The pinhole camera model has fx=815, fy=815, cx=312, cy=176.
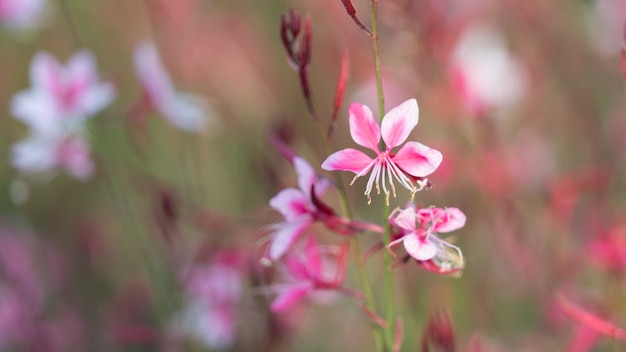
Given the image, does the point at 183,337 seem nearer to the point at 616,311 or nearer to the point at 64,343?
the point at 64,343

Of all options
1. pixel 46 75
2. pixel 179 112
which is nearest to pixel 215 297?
pixel 179 112

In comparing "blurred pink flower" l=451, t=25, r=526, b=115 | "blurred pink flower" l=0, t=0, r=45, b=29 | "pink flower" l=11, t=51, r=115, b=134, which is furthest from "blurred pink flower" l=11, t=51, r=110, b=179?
"blurred pink flower" l=451, t=25, r=526, b=115

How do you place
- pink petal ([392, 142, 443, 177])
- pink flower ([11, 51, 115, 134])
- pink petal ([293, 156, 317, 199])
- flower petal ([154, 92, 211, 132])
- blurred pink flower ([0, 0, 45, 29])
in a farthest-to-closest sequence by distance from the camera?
1. blurred pink flower ([0, 0, 45, 29])
2. flower petal ([154, 92, 211, 132])
3. pink flower ([11, 51, 115, 134])
4. pink petal ([293, 156, 317, 199])
5. pink petal ([392, 142, 443, 177])

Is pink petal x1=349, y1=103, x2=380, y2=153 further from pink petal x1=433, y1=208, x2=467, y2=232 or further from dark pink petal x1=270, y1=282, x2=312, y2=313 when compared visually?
dark pink petal x1=270, y1=282, x2=312, y2=313

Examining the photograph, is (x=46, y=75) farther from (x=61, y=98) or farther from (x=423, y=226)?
(x=423, y=226)

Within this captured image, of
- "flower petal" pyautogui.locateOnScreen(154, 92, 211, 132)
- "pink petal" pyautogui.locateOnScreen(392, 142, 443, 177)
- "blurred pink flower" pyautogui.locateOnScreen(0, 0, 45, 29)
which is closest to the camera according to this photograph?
"pink petal" pyautogui.locateOnScreen(392, 142, 443, 177)

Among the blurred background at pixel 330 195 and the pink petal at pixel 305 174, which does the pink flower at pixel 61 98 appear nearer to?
the blurred background at pixel 330 195
